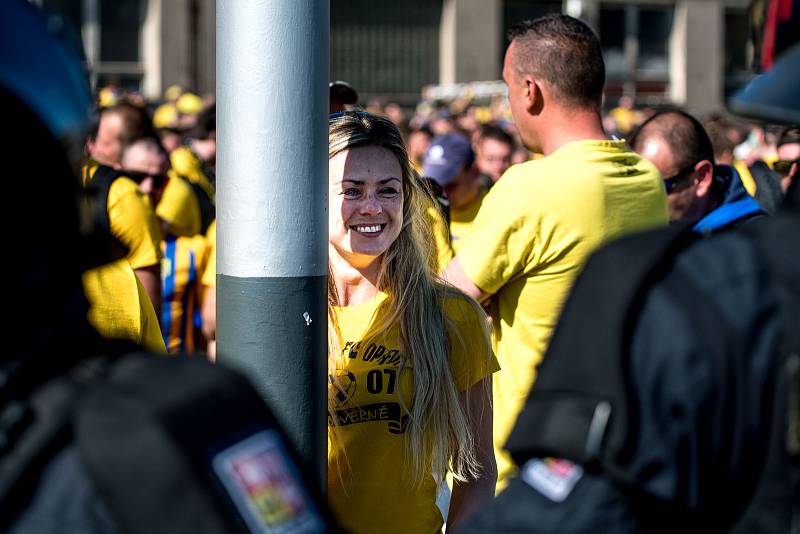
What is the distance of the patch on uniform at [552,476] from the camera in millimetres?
1328

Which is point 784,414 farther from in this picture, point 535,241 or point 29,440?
point 535,241

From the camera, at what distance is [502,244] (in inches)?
125

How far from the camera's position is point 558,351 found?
4.46 ft

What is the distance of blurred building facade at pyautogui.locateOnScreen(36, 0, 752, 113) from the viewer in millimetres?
26308

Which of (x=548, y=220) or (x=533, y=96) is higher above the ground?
(x=533, y=96)

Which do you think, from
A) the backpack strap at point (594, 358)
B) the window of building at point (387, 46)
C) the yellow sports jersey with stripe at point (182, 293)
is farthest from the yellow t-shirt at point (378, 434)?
the window of building at point (387, 46)

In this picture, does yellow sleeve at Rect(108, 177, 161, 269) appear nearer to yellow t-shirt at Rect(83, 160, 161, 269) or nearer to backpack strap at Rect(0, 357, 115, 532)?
yellow t-shirt at Rect(83, 160, 161, 269)

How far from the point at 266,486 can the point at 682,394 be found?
0.47 meters

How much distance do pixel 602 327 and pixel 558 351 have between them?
81mm

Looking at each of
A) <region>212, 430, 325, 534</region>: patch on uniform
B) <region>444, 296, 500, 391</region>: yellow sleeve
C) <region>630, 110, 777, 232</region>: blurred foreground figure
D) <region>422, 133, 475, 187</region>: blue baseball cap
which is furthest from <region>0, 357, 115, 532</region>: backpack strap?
<region>422, 133, 475, 187</region>: blue baseball cap

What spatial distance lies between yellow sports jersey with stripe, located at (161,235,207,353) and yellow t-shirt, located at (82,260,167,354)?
3028 mm

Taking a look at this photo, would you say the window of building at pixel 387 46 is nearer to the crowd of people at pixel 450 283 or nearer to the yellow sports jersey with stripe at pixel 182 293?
the yellow sports jersey with stripe at pixel 182 293

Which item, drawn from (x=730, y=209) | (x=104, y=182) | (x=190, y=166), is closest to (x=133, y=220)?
(x=104, y=182)

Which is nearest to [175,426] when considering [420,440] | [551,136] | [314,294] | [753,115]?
[753,115]
